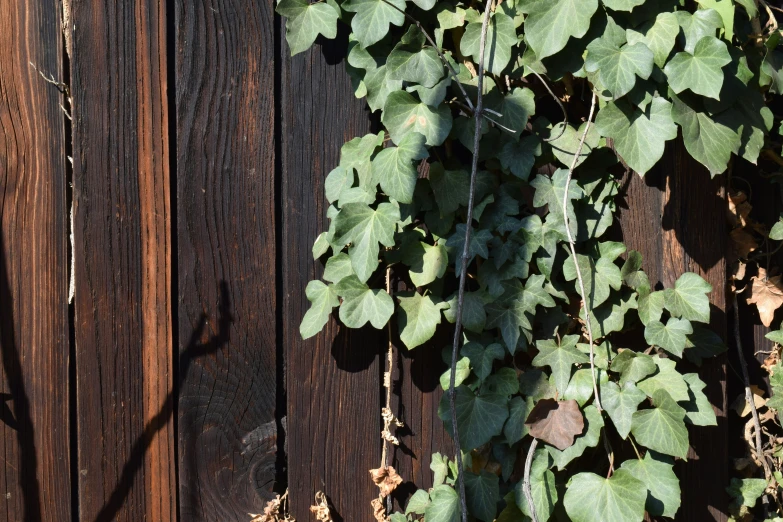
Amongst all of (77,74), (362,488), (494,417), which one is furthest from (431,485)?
(77,74)

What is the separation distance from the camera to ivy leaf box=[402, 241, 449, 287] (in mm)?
1471

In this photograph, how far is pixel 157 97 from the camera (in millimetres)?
1492

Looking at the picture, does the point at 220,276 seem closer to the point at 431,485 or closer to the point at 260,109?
the point at 260,109

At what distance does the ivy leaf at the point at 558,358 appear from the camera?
146 cm

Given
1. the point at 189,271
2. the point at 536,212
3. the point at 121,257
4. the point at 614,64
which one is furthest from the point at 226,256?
the point at 614,64

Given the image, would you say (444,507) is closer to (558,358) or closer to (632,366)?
(558,358)

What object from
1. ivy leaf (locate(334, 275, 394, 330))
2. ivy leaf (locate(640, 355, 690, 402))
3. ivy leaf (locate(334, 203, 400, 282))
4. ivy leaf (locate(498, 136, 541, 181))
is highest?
ivy leaf (locate(498, 136, 541, 181))

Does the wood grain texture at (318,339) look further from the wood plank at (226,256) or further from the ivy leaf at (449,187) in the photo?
the ivy leaf at (449,187)

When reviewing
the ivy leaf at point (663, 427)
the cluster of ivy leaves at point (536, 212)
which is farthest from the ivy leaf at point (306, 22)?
the ivy leaf at point (663, 427)

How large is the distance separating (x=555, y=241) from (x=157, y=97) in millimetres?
910

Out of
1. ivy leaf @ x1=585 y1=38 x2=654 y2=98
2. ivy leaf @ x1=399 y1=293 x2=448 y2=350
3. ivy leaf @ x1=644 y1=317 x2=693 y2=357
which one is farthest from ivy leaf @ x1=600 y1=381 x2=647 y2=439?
ivy leaf @ x1=585 y1=38 x2=654 y2=98

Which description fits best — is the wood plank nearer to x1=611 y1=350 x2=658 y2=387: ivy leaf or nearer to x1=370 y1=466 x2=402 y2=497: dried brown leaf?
x1=370 y1=466 x2=402 y2=497: dried brown leaf

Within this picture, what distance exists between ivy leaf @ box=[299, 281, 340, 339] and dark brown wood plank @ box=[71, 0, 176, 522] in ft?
1.00

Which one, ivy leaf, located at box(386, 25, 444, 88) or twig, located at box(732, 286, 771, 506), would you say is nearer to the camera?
ivy leaf, located at box(386, 25, 444, 88)
